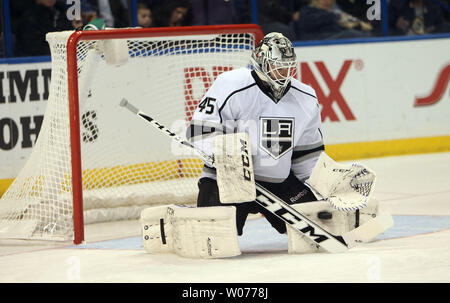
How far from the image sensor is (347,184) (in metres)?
4.54

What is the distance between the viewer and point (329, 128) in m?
7.98

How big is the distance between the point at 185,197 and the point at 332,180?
1514 millimetres

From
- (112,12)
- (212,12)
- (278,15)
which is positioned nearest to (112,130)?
(112,12)

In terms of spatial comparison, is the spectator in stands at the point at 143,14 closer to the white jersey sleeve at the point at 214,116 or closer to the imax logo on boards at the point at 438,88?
the imax logo on boards at the point at 438,88

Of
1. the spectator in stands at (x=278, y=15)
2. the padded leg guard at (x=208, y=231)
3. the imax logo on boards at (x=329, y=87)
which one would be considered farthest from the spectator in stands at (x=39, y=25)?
A: the padded leg guard at (x=208, y=231)

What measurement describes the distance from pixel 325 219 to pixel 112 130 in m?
2.25

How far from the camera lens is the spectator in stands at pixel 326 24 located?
26.2 ft

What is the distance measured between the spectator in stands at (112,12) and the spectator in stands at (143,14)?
9 cm

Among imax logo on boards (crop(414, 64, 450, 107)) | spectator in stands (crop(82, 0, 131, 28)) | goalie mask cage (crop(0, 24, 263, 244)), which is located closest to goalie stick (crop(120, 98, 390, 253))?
goalie mask cage (crop(0, 24, 263, 244))

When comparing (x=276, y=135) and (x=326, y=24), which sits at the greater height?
(x=326, y=24)

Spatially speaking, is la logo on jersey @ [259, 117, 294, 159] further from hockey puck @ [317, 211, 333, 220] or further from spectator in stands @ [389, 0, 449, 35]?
spectator in stands @ [389, 0, 449, 35]

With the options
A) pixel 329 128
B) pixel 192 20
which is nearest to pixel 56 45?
pixel 192 20

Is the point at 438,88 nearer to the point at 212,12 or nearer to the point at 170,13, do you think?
the point at 212,12
